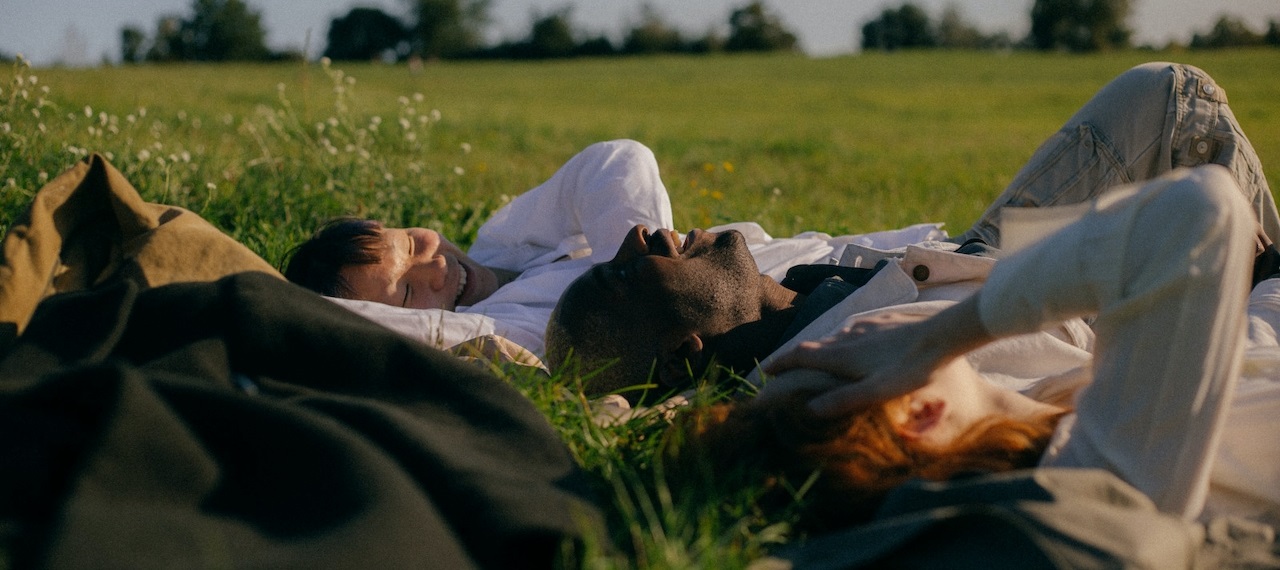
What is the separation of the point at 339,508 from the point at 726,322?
5.38 ft

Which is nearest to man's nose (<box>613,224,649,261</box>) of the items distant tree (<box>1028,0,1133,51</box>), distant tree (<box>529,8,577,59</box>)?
distant tree (<box>529,8,577,59</box>)

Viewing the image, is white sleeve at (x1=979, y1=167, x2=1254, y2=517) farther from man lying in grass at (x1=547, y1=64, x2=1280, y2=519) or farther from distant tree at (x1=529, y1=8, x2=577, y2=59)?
distant tree at (x1=529, y1=8, x2=577, y2=59)

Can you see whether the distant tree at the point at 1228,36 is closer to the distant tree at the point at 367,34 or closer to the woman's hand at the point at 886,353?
the distant tree at the point at 367,34

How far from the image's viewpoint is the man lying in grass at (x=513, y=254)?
3873 millimetres

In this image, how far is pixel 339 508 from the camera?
1.92 meters

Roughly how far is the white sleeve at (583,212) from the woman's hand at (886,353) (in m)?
1.80

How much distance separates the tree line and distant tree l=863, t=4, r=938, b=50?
10cm

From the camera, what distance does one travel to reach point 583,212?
14.6ft

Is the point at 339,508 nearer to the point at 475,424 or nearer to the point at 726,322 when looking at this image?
the point at 475,424

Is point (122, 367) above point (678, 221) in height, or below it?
above

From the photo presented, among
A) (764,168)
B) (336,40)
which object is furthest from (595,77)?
(336,40)

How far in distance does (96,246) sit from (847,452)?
89.2 inches

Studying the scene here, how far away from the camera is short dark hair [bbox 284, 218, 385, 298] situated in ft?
13.0

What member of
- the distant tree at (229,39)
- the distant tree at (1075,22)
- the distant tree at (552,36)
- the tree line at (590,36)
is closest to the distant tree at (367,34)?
the tree line at (590,36)
